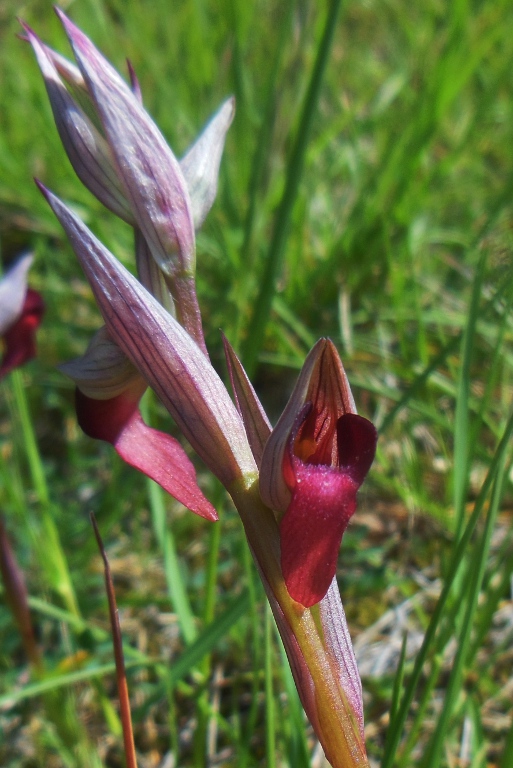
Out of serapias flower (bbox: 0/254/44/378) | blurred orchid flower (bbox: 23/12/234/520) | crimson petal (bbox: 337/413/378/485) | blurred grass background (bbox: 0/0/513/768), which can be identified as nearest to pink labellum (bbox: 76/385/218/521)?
blurred orchid flower (bbox: 23/12/234/520)

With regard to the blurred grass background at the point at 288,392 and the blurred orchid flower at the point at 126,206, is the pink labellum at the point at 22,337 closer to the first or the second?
the blurred grass background at the point at 288,392

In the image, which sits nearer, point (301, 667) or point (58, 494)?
point (301, 667)

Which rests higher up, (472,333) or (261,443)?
(472,333)

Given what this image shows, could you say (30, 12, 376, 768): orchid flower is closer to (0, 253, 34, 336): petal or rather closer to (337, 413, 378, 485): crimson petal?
(337, 413, 378, 485): crimson petal

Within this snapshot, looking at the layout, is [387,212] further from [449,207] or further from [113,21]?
[113,21]

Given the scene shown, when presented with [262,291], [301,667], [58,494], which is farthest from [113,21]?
[301,667]

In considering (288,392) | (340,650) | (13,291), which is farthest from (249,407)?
(288,392)
